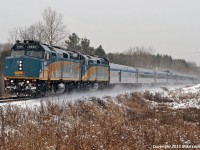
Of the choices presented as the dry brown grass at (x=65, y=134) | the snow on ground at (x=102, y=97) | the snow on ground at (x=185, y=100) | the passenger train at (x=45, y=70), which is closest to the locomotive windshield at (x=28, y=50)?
the passenger train at (x=45, y=70)

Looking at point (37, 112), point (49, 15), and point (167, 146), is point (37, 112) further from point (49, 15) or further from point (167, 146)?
point (49, 15)

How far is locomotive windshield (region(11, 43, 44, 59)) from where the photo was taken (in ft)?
70.0

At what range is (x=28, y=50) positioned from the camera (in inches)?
848

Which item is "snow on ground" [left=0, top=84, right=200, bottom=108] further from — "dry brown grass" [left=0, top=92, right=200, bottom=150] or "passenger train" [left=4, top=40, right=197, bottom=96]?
"dry brown grass" [left=0, top=92, right=200, bottom=150]

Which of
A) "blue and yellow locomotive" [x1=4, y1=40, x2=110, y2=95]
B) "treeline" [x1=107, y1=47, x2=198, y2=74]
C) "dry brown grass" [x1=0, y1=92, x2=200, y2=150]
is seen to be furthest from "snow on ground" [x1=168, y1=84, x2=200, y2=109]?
"treeline" [x1=107, y1=47, x2=198, y2=74]

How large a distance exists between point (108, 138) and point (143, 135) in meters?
1.99

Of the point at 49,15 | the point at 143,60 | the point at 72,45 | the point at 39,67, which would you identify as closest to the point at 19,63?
the point at 39,67

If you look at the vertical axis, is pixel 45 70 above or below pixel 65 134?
above

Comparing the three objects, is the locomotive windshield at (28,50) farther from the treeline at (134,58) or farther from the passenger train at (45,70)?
the treeline at (134,58)

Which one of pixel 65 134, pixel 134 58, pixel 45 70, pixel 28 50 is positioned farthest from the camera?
pixel 134 58

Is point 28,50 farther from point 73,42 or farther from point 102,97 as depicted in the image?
point 73,42

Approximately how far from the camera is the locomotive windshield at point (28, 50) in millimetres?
21328

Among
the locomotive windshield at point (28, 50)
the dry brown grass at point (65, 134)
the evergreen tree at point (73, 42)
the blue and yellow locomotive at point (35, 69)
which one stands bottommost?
the dry brown grass at point (65, 134)

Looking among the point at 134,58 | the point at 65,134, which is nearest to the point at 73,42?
the point at 134,58
